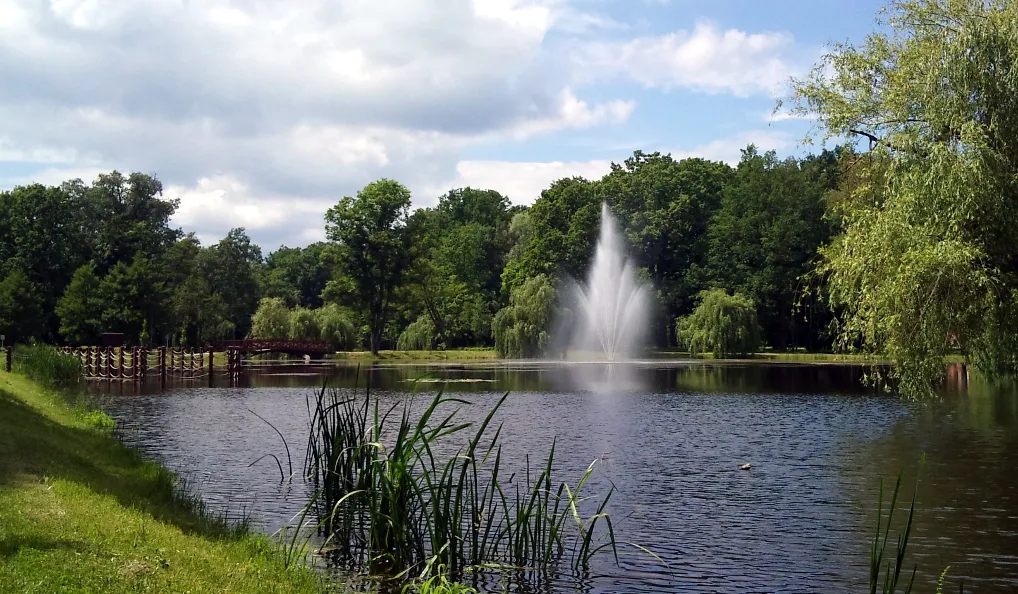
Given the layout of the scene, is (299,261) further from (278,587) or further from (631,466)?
(278,587)

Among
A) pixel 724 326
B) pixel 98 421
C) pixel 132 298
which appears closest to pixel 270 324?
pixel 132 298

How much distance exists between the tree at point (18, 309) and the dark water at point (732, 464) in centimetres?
2759

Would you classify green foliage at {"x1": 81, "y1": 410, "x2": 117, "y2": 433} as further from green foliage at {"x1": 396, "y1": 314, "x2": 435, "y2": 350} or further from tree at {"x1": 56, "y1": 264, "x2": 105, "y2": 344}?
green foliage at {"x1": 396, "y1": 314, "x2": 435, "y2": 350}

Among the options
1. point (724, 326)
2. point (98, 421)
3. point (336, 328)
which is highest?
point (336, 328)

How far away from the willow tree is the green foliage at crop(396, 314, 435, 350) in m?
60.0

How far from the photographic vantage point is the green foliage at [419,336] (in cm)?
7706

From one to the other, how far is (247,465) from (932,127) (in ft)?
47.2

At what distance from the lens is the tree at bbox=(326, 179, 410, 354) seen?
76.4m

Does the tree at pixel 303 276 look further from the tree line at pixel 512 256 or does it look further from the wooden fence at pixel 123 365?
the wooden fence at pixel 123 365

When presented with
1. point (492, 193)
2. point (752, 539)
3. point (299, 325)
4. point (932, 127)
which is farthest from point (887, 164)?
point (492, 193)

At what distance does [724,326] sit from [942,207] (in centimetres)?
4559

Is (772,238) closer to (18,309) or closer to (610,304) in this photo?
(610,304)

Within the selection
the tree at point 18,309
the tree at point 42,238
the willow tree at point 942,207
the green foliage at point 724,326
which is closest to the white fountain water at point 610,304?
the green foliage at point 724,326

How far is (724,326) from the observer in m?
61.5
